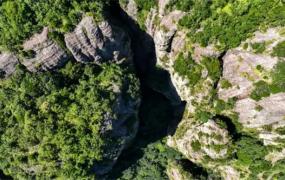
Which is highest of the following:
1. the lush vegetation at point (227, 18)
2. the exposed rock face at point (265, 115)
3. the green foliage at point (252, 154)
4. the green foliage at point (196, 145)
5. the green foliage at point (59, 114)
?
the lush vegetation at point (227, 18)

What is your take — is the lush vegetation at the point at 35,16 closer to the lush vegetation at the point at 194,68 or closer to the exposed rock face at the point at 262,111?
the lush vegetation at the point at 194,68

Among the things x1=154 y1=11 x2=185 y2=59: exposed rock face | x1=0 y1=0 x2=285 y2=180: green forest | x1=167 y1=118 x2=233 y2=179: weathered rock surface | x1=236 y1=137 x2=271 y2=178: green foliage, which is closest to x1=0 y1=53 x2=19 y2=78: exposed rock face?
x1=0 y1=0 x2=285 y2=180: green forest

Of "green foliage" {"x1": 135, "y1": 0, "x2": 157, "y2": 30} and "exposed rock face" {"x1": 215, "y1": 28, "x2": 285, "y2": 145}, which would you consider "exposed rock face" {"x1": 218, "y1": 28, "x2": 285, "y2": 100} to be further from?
"green foliage" {"x1": 135, "y1": 0, "x2": 157, "y2": 30}

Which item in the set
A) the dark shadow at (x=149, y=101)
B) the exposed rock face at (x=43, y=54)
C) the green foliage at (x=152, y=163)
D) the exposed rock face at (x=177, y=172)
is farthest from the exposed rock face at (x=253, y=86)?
the exposed rock face at (x=43, y=54)

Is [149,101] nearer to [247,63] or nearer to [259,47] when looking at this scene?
[247,63]

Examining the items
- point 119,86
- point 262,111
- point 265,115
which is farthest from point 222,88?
point 119,86
